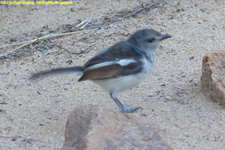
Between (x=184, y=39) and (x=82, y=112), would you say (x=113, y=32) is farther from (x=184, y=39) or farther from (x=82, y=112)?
(x=82, y=112)

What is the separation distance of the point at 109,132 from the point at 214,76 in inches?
71.1

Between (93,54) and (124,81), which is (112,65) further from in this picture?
(93,54)

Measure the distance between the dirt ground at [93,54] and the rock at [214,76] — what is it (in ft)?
0.38

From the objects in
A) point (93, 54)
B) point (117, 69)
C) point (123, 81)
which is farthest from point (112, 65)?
point (93, 54)

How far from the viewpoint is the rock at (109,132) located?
3635 mm

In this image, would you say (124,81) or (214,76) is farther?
(214,76)

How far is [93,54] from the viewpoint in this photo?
6508 millimetres

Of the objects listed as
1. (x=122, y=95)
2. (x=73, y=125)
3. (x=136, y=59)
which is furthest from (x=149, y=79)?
(x=73, y=125)

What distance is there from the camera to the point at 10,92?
5.66 metres

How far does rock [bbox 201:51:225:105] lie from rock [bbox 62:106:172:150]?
50.0 inches

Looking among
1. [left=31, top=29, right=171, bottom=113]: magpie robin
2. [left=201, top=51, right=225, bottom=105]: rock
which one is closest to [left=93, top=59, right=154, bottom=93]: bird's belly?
[left=31, top=29, right=171, bottom=113]: magpie robin

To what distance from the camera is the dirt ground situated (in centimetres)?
462

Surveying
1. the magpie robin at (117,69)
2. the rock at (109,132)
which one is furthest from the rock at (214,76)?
the rock at (109,132)

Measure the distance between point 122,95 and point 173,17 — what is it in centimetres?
221
